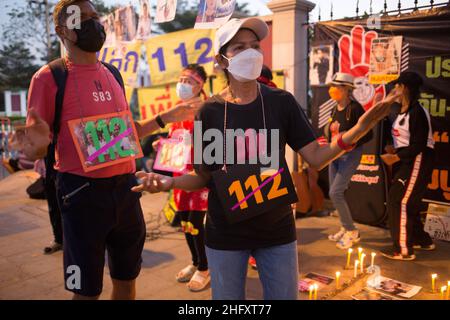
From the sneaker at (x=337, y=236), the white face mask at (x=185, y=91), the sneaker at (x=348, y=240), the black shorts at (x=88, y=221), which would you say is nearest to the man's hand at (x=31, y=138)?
the black shorts at (x=88, y=221)

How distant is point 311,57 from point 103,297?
4.54m

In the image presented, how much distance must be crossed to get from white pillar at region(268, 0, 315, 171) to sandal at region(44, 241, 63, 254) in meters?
3.59

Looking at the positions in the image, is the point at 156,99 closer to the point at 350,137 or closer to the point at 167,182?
the point at 167,182

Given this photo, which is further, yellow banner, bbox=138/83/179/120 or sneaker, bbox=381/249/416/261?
yellow banner, bbox=138/83/179/120

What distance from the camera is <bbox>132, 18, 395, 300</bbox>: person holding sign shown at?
2014 millimetres

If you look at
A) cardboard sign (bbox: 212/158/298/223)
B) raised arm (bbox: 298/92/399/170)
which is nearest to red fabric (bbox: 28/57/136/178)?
cardboard sign (bbox: 212/158/298/223)

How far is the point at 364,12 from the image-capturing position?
18.8 feet

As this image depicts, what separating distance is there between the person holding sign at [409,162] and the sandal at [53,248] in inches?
152

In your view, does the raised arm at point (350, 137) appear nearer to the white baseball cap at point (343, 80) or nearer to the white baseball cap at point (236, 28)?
the white baseball cap at point (236, 28)

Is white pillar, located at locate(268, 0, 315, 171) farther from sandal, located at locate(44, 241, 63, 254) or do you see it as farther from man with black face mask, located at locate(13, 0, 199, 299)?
man with black face mask, located at locate(13, 0, 199, 299)

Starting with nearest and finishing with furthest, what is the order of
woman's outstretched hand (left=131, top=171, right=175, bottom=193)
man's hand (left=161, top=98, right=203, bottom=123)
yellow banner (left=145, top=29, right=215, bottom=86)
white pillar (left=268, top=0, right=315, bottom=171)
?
woman's outstretched hand (left=131, top=171, right=175, bottom=193) → man's hand (left=161, top=98, right=203, bottom=123) → white pillar (left=268, top=0, right=315, bottom=171) → yellow banner (left=145, top=29, right=215, bottom=86)

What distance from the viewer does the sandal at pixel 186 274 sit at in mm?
4043

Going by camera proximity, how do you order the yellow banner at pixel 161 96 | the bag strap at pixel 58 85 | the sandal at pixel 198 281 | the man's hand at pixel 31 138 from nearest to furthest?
1. the man's hand at pixel 31 138
2. the bag strap at pixel 58 85
3. the sandal at pixel 198 281
4. the yellow banner at pixel 161 96

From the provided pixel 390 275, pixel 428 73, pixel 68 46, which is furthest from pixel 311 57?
pixel 68 46
